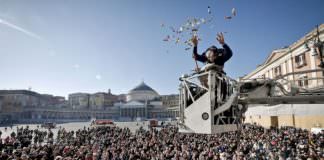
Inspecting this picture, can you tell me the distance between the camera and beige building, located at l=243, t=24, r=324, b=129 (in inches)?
653

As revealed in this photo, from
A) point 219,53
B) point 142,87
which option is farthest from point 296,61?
point 142,87

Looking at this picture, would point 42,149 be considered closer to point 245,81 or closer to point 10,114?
point 245,81

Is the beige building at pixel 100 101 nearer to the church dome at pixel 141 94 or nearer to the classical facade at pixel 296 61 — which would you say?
the church dome at pixel 141 94

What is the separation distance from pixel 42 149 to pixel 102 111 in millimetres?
119642

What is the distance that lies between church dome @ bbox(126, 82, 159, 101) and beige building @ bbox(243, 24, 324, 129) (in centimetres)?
11665

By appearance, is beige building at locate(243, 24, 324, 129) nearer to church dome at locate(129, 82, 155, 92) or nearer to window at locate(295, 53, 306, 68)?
window at locate(295, 53, 306, 68)

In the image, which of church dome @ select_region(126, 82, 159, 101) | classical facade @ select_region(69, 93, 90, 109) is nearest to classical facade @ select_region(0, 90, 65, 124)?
classical facade @ select_region(69, 93, 90, 109)

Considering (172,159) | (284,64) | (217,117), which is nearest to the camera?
(217,117)

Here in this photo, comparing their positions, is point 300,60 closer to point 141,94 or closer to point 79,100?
point 141,94

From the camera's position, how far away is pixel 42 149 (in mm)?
16016

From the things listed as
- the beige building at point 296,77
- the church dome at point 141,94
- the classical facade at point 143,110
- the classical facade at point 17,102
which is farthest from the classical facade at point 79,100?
the beige building at point 296,77

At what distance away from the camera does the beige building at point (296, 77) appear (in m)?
16.6

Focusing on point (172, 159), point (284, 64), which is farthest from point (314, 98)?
point (284, 64)

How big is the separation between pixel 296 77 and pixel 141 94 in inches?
5346
